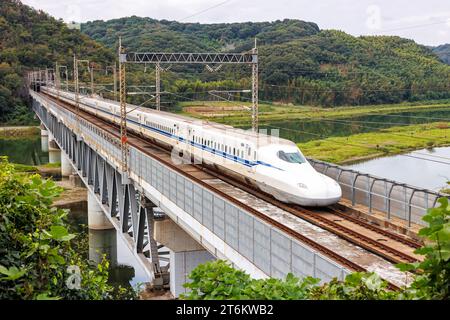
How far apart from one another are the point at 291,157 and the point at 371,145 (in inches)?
2207

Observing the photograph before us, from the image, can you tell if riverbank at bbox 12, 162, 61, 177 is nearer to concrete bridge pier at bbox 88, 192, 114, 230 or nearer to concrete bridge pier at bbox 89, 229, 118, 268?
concrete bridge pier at bbox 88, 192, 114, 230

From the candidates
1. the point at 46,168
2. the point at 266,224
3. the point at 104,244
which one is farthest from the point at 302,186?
the point at 46,168

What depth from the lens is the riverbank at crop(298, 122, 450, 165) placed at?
72500 mm

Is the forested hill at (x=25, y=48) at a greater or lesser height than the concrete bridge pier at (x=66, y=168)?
greater

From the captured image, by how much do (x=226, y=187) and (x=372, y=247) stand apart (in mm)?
9238

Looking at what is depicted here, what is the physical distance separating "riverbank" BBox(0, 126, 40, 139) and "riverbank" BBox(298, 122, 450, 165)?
56.6 m

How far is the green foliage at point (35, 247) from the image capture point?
6.76 metres

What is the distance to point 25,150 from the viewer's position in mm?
92688

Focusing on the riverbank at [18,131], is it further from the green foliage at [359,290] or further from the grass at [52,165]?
the green foliage at [359,290]

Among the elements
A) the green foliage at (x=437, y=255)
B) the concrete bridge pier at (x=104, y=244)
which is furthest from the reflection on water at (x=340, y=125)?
the green foliage at (x=437, y=255)

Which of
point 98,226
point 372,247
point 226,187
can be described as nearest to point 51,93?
point 98,226

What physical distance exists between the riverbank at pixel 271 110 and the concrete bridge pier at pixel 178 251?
171ft
